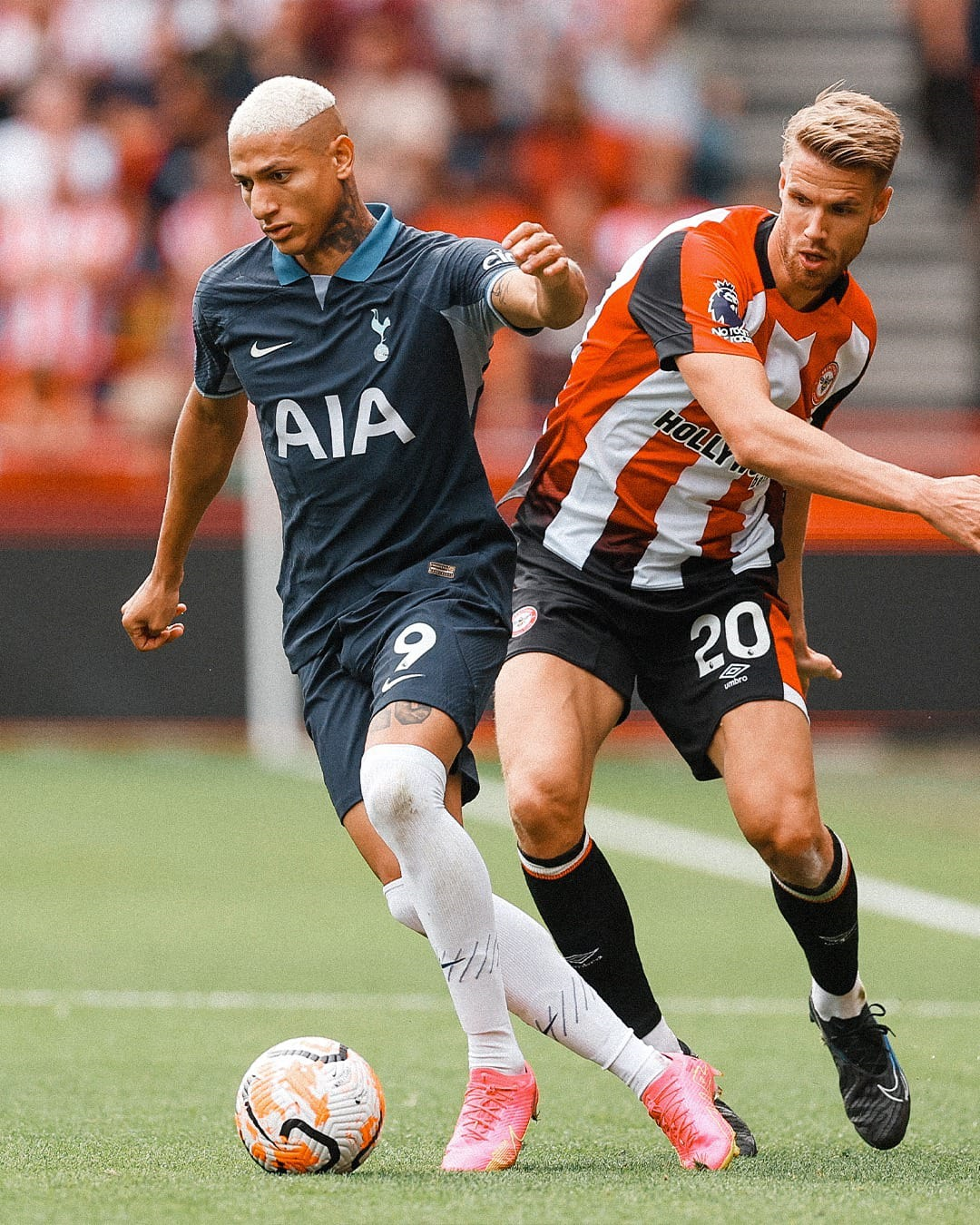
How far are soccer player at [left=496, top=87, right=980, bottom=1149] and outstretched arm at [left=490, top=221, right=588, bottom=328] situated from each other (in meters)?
0.47

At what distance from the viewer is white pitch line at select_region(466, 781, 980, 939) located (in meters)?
8.35

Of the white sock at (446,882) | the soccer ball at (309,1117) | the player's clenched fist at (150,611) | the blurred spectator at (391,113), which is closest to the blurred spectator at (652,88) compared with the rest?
the blurred spectator at (391,113)

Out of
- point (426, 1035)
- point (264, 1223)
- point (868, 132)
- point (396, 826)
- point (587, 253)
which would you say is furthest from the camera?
point (587, 253)

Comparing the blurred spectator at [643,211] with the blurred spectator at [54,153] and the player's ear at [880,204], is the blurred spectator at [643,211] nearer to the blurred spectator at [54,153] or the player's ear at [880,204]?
the blurred spectator at [54,153]

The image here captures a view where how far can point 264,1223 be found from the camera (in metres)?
3.79

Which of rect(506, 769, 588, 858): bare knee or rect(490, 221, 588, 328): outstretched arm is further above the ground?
rect(490, 221, 588, 328): outstretched arm

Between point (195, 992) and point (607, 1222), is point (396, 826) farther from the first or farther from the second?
point (195, 992)

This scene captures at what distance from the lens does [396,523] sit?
15.3 feet

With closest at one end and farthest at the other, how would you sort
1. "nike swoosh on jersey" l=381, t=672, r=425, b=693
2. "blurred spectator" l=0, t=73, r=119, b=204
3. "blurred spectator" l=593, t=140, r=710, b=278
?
"nike swoosh on jersey" l=381, t=672, r=425, b=693 < "blurred spectator" l=593, t=140, r=710, b=278 < "blurred spectator" l=0, t=73, r=119, b=204

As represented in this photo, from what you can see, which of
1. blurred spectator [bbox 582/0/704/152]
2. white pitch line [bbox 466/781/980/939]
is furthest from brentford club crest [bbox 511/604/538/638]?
blurred spectator [bbox 582/0/704/152]

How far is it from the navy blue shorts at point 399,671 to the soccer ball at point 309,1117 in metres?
0.56

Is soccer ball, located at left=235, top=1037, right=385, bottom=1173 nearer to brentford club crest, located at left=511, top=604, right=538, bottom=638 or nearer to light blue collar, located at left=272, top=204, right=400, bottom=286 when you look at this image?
brentford club crest, located at left=511, top=604, right=538, bottom=638

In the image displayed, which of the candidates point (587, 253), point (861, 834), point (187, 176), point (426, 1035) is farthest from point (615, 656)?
point (187, 176)

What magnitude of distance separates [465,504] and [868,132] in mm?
1153
